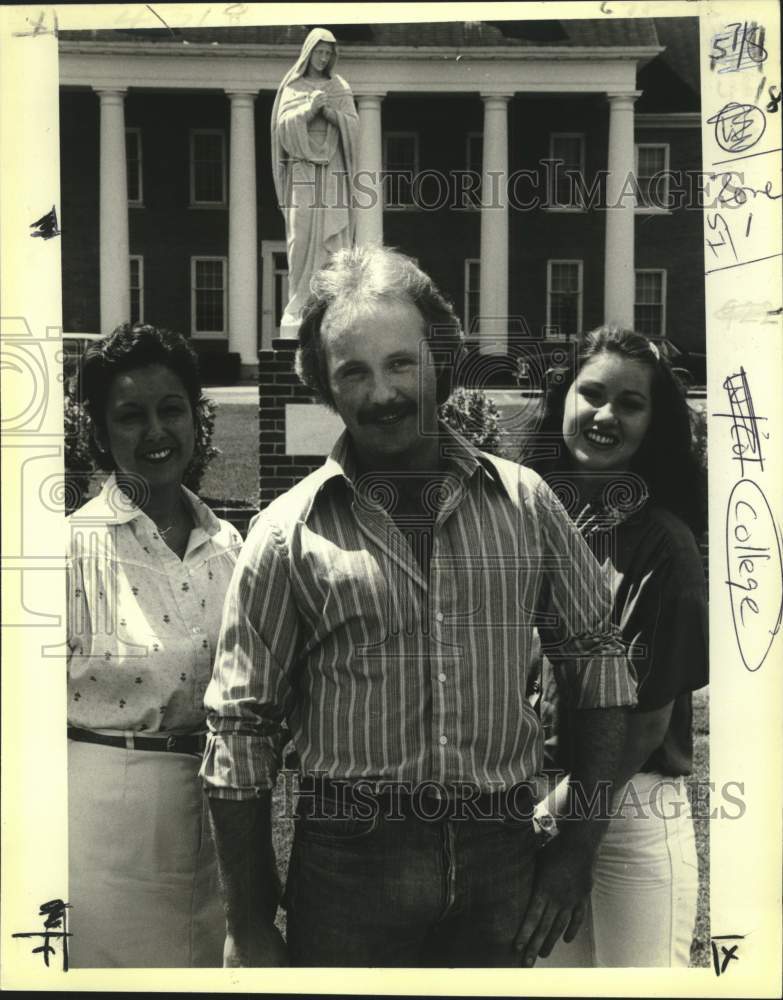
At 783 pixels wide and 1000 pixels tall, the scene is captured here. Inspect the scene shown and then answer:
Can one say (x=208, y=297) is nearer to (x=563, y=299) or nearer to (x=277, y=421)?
(x=277, y=421)

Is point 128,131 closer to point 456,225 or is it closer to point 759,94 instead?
point 456,225

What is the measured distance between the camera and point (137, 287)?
3059 millimetres

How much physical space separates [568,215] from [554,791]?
1.52m

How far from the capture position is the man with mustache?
7.31 ft

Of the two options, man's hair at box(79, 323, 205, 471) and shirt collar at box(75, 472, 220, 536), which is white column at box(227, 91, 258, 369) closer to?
man's hair at box(79, 323, 205, 471)

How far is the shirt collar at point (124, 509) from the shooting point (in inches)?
105

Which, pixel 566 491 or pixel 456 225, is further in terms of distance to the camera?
pixel 456 225

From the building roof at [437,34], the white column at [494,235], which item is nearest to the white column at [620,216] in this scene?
the building roof at [437,34]

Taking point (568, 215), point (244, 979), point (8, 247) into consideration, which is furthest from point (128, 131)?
point (244, 979)

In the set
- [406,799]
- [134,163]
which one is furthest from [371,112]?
[406,799]

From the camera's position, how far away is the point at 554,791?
2590mm

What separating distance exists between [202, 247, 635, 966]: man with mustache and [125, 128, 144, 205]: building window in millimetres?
936

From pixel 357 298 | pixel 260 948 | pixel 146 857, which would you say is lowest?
pixel 260 948

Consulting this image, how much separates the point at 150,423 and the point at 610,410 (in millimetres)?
1115
